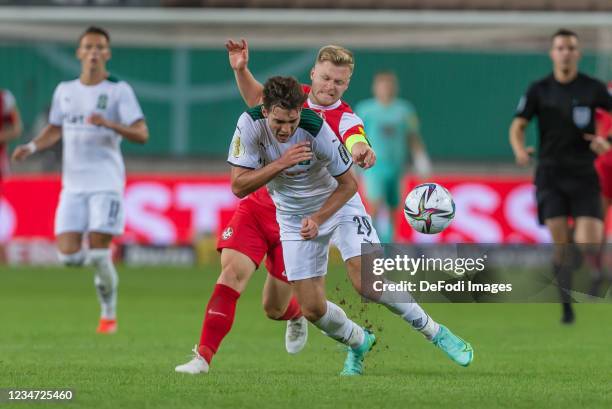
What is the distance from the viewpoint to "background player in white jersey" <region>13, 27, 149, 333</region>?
11.1 m

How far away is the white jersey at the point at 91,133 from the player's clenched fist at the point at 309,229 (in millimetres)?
4059

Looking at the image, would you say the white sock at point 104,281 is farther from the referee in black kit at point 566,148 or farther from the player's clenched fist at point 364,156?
the player's clenched fist at point 364,156

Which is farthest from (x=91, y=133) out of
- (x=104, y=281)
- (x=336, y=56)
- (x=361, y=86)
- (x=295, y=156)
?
(x=361, y=86)

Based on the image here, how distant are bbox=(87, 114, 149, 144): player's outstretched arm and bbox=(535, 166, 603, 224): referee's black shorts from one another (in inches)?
135

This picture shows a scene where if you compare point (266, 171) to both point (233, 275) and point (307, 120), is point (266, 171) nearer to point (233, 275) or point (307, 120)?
point (307, 120)

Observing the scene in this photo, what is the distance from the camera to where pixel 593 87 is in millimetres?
11922

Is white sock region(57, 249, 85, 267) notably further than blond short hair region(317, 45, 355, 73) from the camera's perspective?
Yes

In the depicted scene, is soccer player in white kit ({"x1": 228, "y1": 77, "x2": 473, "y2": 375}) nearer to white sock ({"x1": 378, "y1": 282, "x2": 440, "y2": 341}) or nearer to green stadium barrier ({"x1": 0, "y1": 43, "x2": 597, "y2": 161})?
white sock ({"x1": 378, "y1": 282, "x2": 440, "y2": 341})

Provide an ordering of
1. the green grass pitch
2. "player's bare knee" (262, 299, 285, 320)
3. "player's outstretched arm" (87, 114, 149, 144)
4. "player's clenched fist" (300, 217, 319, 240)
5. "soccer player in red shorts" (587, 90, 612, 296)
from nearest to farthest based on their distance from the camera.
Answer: the green grass pitch, "player's clenched fist" (300, 217, 319, 240), "player's bare knee" (262, 299, 285, 320), "player's outstretched arm" (87, 114, 149, 144), "soccer player in red shorts" (587, 90, 612, 296)

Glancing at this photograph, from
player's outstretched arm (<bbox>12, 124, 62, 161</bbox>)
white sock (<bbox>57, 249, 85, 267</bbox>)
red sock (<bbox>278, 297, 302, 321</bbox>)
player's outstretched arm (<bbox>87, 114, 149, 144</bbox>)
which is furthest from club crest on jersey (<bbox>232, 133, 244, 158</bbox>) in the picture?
white sock (<bbox>57, 249, 85, 267</bbox>)

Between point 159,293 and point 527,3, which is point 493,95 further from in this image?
point 159,293

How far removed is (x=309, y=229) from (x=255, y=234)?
1074 millimetres

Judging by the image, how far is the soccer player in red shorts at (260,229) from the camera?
25.8 ft

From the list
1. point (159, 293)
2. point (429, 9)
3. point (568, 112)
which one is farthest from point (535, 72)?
point (568, 112)
